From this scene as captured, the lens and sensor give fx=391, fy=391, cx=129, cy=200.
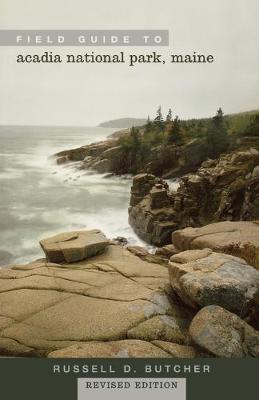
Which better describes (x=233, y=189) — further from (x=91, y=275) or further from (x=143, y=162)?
(x=91, y=275)

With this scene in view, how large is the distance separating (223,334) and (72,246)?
13.3 feet

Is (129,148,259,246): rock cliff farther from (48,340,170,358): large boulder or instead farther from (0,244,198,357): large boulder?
(48,340,170,358): large boulder

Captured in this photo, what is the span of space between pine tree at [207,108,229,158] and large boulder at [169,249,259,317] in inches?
170

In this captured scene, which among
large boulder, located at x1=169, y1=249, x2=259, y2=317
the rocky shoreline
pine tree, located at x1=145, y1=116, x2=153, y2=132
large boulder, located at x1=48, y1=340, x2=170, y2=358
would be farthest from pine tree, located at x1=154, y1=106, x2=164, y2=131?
large boulder, located at x1=48, y1=340, x2=170, y2=358

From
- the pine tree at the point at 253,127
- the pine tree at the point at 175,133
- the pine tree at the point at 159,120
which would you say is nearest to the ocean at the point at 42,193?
the pine tree at the point at 159,120

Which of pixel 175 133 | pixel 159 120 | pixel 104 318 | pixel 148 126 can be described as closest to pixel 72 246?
pixel 104 318

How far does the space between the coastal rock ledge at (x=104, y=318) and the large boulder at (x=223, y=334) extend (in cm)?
1

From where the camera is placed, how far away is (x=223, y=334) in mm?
4938

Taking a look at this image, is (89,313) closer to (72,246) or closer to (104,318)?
(104,318)

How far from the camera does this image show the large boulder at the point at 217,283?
533 centimetres

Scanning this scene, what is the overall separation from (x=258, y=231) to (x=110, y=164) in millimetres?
4459

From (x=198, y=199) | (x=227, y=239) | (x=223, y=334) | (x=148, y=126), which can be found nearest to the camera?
(x=223, y=334)

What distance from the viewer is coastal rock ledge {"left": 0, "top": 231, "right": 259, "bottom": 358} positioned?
5.06m

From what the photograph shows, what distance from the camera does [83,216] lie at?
9.83m
